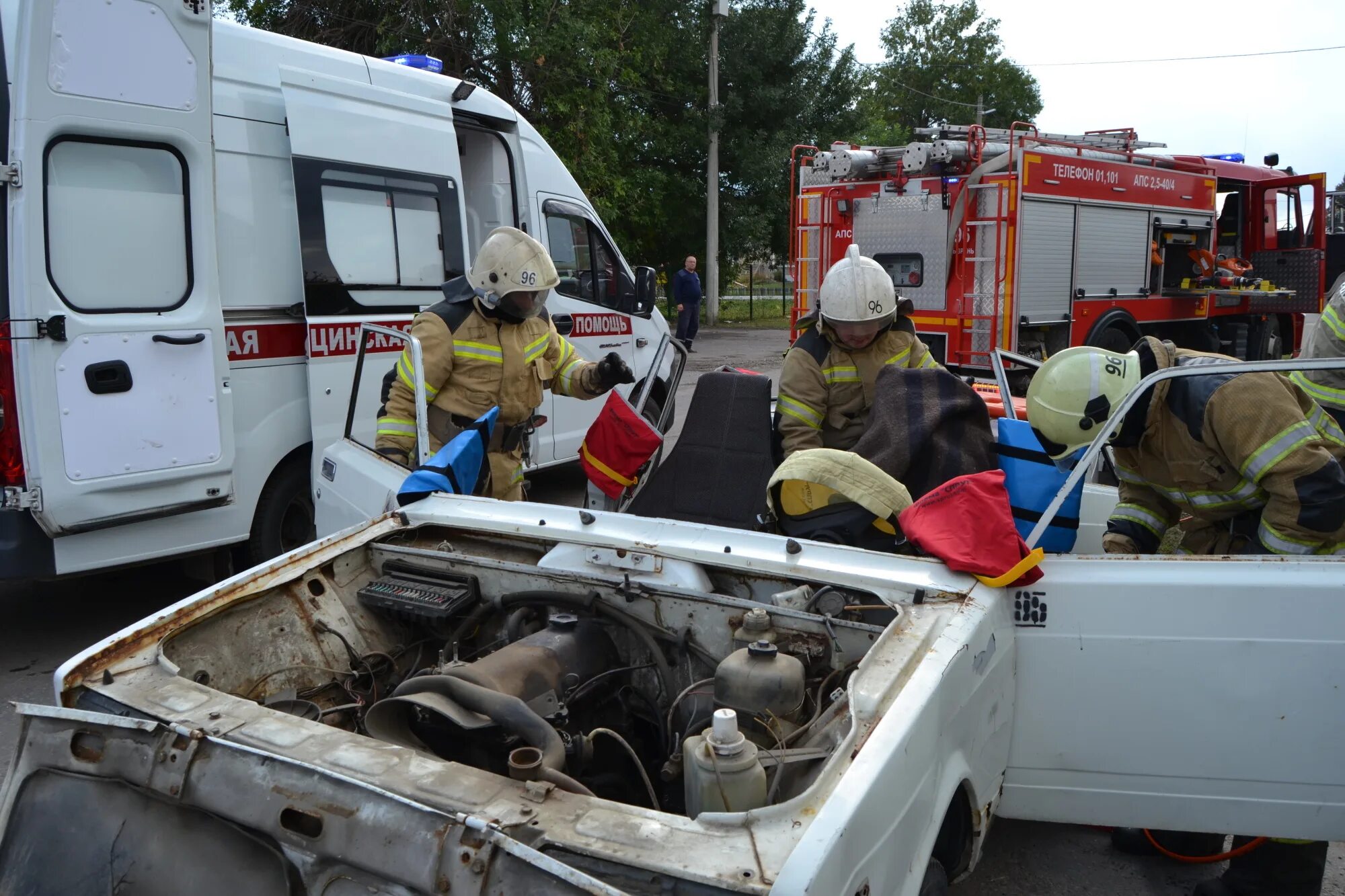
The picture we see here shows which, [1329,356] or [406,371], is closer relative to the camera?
[1329,356]

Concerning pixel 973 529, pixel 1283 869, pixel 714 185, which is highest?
pixel 714 185

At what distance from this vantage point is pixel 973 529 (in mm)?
2566

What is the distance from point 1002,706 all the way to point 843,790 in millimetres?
947

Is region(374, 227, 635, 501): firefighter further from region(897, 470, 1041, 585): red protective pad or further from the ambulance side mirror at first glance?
the ambulance side mirror

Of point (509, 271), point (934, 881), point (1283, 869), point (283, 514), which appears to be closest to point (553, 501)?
point (283, 514)

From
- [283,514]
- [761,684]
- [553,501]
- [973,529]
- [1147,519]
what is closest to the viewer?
[761,684]

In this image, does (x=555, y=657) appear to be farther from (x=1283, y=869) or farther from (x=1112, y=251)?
(x=1112, y=251)

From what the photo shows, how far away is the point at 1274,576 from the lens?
248 centimetres

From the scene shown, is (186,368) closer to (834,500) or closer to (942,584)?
(834,500)

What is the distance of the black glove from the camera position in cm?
459

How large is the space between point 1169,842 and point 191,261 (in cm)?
462

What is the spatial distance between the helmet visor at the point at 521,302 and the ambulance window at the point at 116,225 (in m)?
1.51

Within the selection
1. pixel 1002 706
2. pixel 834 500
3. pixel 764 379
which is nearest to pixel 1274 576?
pixel 1002 706

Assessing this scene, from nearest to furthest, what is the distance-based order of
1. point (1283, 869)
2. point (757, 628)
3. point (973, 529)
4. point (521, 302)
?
point (757, 628), point (973, 529), point (1283, 869), point (521, 302)
